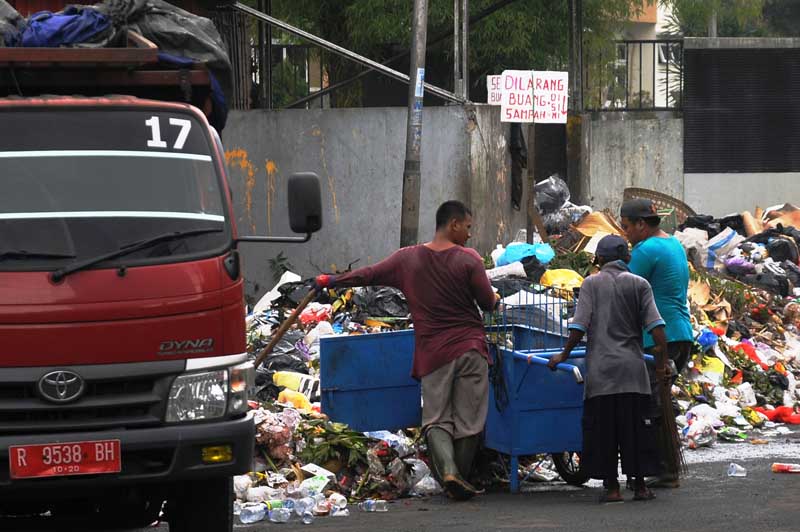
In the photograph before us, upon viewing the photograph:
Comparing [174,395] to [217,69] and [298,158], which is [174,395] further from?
[298,158]

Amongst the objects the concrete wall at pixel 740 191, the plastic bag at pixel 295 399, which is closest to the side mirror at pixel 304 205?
the plastic bag at pixel 295 399

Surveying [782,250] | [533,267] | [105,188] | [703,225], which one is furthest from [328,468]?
[703,225]

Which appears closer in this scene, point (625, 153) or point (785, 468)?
point (785, 468)

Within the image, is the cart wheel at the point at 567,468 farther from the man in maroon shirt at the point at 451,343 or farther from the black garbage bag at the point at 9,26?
the black garbage bag at the point at 9,26

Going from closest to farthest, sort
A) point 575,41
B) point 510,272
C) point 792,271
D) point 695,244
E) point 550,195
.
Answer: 1. point 510,272
2. point 695,244
3. point 792,271
4. point 550,195
5. point 575,41

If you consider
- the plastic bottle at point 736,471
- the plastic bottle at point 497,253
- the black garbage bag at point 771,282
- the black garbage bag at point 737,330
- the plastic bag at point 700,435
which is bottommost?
the plastic bag at point 700,435

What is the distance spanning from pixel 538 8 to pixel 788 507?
15405 mm

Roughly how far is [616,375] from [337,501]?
1.85 m

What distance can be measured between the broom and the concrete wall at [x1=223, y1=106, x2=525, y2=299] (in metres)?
7.36

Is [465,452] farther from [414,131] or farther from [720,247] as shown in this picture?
[720,247]

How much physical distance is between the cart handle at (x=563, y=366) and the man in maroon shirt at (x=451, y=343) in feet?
0.97

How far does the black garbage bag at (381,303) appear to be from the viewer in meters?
13.9

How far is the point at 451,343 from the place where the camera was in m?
9.10

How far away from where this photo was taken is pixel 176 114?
22.2 ft
